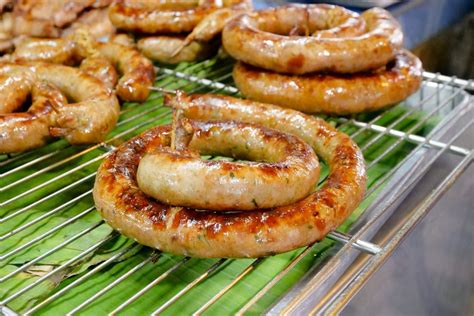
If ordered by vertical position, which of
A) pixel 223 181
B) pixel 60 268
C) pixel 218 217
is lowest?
pixel 60 268

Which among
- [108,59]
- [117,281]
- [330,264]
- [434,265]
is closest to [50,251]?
[117,281]

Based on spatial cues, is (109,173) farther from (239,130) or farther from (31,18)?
(31,18)

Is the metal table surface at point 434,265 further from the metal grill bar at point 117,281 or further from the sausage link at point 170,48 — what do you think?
the sausage link at point 170,48

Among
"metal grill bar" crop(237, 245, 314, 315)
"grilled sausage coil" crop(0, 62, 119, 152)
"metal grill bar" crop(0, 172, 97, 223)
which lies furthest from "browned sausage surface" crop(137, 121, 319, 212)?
"grilled sausage coil" crop(0, 62, 119, 152)

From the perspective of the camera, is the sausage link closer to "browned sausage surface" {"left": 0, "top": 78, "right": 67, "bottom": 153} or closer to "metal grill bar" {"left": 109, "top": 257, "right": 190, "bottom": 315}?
"browned sausage surface" {"left": 0, "top": 78, "right": 67, "bottom": 153}

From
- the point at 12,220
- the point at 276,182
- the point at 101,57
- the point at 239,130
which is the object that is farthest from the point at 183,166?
the point at 101,57

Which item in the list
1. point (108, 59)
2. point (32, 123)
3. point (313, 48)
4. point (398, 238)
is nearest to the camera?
point (398, 238)

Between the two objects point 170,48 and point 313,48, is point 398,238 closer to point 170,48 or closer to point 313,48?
point 313,48
